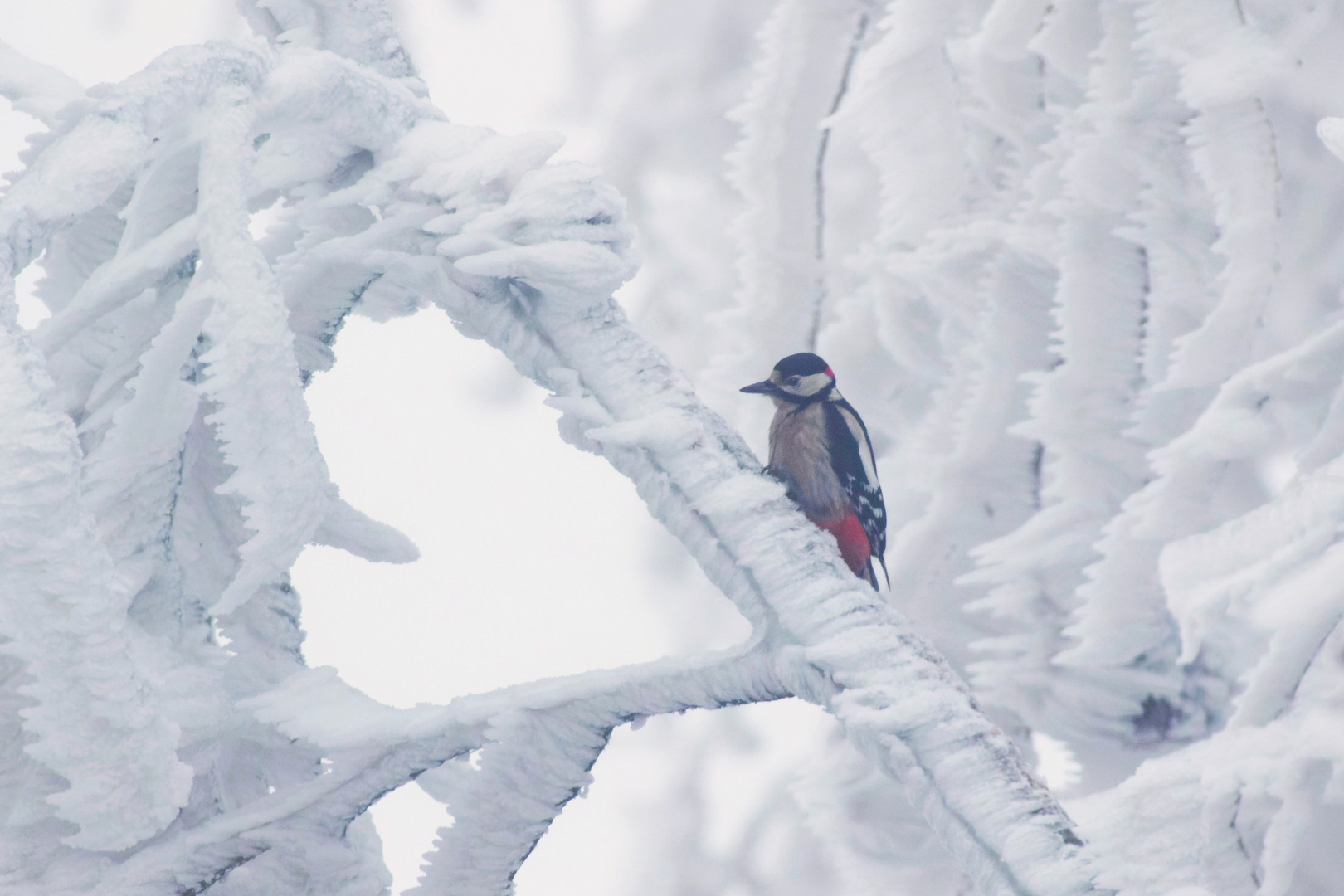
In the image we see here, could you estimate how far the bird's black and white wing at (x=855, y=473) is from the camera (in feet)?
2.59

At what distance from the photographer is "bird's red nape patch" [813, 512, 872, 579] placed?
774 millimetres

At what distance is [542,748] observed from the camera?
0.56 m

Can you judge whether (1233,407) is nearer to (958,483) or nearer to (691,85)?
(958,483)

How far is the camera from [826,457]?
787 millimetres

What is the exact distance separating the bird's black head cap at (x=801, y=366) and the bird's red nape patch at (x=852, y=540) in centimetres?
12

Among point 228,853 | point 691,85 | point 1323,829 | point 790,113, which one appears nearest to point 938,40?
point 790,113

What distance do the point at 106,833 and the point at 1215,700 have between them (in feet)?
2.71

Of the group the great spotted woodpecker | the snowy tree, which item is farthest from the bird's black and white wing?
the snowy tree

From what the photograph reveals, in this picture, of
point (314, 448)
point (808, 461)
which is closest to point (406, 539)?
point (314, 448)

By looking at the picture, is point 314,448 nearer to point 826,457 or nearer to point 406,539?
point 406,539

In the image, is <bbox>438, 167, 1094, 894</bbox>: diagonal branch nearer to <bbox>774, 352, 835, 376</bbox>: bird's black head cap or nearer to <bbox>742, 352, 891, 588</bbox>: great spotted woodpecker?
<bbox>742, 352, 891, 588</bbox>: great spotted woodpecker

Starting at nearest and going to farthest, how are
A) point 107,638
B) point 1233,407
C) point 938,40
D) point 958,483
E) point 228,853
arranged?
point 107,638 < point 228,853 < point 1233,407 < point 938,40 < point 958,483

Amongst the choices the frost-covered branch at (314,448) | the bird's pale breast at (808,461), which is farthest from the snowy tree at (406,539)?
the bird's pale breast at (808,461)

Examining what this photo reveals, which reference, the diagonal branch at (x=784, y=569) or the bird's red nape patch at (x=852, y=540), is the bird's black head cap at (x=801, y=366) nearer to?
the bird's red nape patch at (x=852, y=540)
